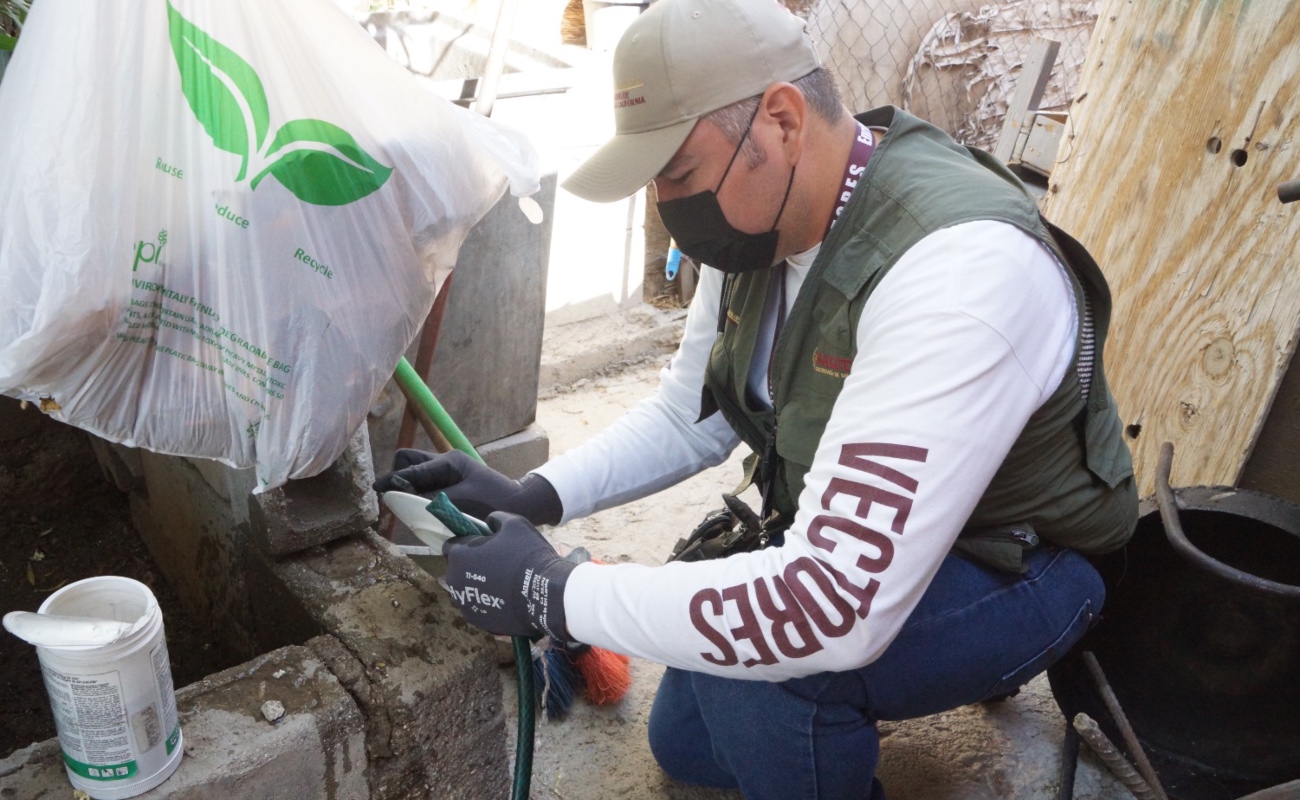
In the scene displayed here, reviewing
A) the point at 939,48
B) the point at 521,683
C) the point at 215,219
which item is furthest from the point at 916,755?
the point at 939,48

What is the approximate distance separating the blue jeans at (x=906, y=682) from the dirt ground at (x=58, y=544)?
3.70 ft

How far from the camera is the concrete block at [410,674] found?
4.89 feet

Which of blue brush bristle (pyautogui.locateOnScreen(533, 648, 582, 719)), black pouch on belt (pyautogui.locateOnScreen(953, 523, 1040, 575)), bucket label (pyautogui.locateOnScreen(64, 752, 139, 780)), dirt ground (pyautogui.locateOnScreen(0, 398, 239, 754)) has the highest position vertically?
black pouch on belt (pyautogui.locateOnScreen(953, 523, 1040, 575))

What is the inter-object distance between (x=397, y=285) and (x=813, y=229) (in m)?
0.67

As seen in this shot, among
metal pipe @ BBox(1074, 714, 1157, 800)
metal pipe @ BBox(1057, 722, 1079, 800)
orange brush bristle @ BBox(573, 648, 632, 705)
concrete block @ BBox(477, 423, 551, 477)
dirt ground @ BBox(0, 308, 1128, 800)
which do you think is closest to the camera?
metal pipe @ BBox(1074, 714, 1157, 800)

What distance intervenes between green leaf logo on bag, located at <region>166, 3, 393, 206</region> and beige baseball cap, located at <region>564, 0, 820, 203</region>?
41cm

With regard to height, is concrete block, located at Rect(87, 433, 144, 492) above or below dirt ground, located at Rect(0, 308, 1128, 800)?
above

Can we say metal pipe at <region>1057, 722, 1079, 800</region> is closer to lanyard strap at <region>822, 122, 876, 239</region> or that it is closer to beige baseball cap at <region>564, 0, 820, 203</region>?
lanyard strap at <region>822, 122, 876, 239</region>

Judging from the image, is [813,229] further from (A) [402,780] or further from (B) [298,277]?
(A) [402,780]

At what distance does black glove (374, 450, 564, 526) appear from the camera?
5.71 feet

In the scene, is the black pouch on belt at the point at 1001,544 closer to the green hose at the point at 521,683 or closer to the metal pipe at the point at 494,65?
the green hose at the point at 521,683

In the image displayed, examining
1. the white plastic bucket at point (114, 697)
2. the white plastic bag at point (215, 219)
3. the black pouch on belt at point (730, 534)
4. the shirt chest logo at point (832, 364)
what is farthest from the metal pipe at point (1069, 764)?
the white plastic bucket at point (114, 697)

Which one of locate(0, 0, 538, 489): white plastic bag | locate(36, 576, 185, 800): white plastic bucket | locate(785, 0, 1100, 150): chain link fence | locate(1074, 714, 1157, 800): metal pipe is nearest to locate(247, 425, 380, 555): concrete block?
locate(0, 0, 538, 489): white plastic bag

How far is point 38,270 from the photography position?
1.23 m
